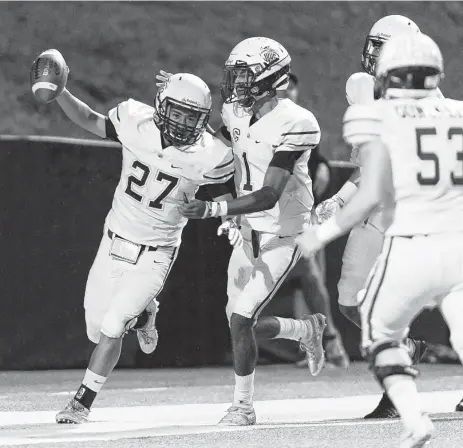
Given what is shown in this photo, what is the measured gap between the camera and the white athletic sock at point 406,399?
498 cm

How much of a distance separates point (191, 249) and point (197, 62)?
1941 mm

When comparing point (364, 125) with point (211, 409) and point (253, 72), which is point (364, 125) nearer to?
point (253, 72)

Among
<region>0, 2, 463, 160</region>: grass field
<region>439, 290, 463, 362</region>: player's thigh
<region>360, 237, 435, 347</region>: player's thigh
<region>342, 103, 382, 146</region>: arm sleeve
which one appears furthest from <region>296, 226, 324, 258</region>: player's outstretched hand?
<region>0, 2, 463, 160</region>: grass field

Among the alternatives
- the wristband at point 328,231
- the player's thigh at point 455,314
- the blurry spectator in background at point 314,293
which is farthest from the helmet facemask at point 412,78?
the blurry spectator in background at point 314,293

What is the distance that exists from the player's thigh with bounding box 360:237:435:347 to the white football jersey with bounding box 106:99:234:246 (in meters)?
1.84

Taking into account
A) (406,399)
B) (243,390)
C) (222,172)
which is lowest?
(243,390)

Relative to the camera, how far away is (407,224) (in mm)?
5020

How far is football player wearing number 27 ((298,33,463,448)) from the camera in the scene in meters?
4.98

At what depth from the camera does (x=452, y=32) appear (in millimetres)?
11781

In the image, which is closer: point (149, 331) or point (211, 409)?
point (211, 409)

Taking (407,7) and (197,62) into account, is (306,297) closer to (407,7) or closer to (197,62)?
(197,62)

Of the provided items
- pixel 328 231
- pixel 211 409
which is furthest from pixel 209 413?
pixel 328 231

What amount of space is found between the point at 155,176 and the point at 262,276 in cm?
72

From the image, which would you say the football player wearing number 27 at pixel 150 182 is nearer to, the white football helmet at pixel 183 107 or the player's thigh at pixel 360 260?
the white football helmet at pixel 183 107
